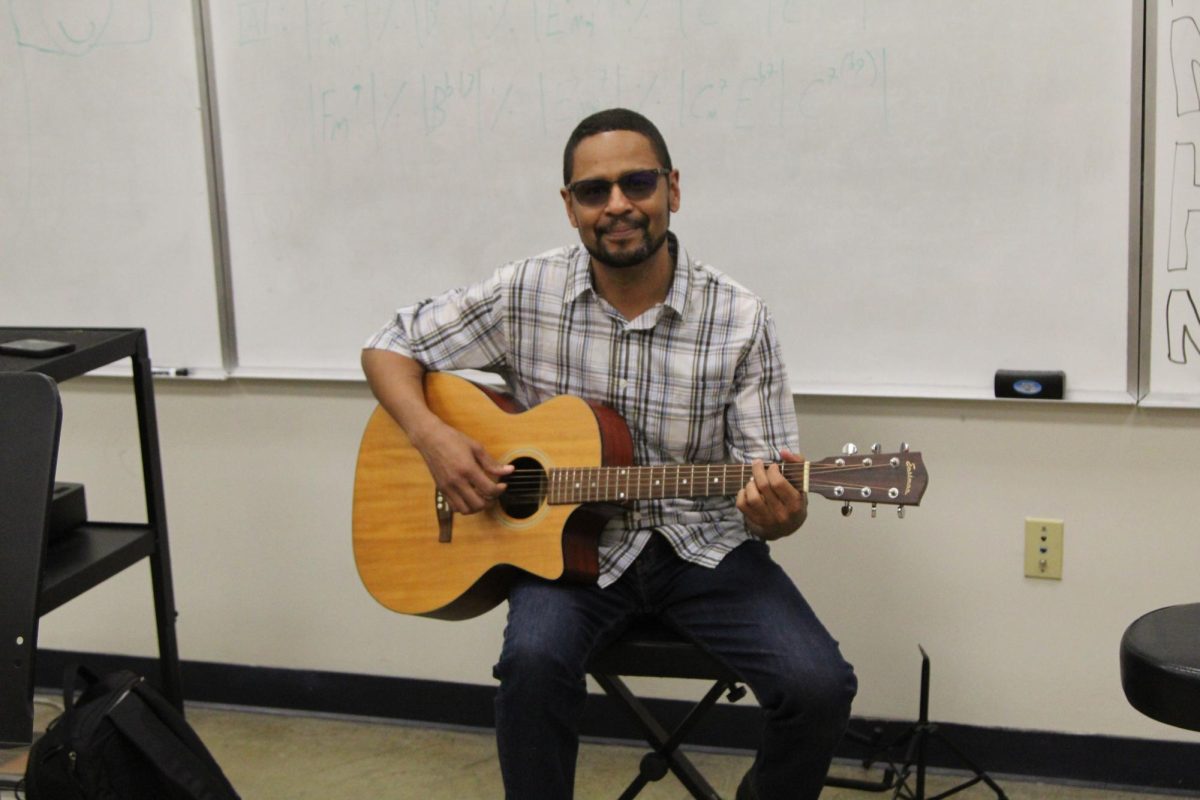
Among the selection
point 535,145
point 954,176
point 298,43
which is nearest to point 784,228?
point 954,176

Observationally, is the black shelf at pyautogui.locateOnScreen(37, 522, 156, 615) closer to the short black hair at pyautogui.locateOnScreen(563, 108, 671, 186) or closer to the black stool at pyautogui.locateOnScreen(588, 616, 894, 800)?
the black stool at pyautogui.locateOnScreen(588, 616, 894, 800)

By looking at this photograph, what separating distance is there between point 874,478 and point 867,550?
2.56 feet

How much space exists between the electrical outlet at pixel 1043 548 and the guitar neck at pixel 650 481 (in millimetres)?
804

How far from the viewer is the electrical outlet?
2.63 metres

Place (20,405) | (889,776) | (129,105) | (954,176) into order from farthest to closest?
(129,105) < (889,776) < (954,176) < (20,405)

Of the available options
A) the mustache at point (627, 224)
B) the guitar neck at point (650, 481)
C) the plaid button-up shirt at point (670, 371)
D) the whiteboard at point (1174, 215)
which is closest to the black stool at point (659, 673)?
the plaid button-up shirt at point (670, 371)

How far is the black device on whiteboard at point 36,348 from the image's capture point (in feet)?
7.32

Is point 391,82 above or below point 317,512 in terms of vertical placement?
above

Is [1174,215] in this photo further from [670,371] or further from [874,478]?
[670,371]

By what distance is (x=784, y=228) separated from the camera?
2633mm

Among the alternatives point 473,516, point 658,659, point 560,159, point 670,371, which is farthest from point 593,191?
point 658,659

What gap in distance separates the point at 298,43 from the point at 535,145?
58 centimetres

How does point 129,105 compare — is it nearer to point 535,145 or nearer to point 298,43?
point 298,43

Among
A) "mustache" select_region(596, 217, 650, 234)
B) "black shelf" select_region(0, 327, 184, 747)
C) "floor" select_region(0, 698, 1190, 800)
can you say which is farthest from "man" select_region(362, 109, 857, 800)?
"floor" select_region(0, 698, 1190, 800)
